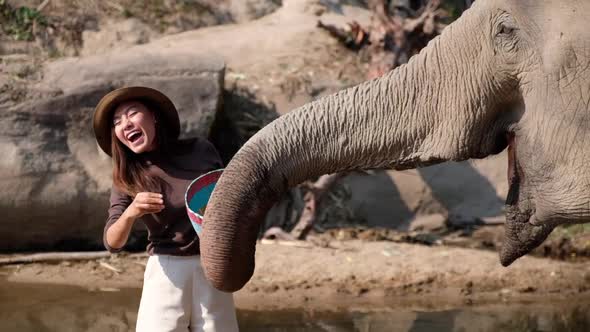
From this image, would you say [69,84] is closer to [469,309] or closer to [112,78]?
[112,78]

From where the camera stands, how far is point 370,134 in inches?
130

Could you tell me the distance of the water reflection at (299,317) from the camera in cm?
618

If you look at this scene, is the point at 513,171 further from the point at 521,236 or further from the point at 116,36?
the point at 116,36

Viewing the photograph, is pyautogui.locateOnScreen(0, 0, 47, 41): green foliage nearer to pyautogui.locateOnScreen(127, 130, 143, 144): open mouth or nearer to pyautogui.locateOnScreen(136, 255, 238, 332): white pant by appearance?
pyautogui.locateOnScreen(127, 130, 143, 144): open mouth

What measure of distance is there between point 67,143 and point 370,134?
16.9 ft

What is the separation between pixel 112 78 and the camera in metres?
8.01

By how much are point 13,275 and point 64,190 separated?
Result: 928mm

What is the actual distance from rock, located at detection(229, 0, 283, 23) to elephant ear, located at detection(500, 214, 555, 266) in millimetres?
9236

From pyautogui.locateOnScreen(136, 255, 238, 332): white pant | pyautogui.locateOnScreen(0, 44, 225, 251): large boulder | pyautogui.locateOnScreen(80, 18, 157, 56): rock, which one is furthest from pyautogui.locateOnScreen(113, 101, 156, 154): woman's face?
pyautogui.locateOnScreen(80, 18, 157, 56): rock

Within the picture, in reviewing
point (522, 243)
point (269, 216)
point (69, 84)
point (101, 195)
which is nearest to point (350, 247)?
point (269, 216)

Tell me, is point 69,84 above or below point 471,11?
below

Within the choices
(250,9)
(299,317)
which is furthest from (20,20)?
(299,317)

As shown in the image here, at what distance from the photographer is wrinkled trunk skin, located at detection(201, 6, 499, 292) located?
319cm

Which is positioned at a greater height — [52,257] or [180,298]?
[180,298]
